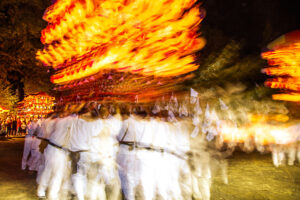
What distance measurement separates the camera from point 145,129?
196 inches

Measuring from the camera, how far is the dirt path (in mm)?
4992

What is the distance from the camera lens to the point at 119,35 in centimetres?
627

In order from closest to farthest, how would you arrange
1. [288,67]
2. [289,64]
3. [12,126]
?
[289,64]
[288,67]
[12,126]

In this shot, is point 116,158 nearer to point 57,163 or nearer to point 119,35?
point 57,163

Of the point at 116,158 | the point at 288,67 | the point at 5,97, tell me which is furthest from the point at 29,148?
the point at 5,97

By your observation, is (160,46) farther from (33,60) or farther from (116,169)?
(33,60)

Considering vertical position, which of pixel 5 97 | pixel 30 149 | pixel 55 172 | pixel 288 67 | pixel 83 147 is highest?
pixel 288 67

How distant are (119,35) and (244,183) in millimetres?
4771

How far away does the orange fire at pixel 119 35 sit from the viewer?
577 cm

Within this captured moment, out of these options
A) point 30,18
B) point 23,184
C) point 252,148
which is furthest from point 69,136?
point 30,18

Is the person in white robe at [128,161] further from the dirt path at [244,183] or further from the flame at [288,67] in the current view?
the flame at [288,67]

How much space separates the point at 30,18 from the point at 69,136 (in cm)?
1112

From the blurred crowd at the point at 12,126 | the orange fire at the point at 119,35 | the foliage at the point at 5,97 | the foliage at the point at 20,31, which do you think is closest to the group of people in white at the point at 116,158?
the orange fire at the point at 119,35

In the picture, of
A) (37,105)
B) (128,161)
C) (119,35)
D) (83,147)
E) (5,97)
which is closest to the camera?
(83,147)
